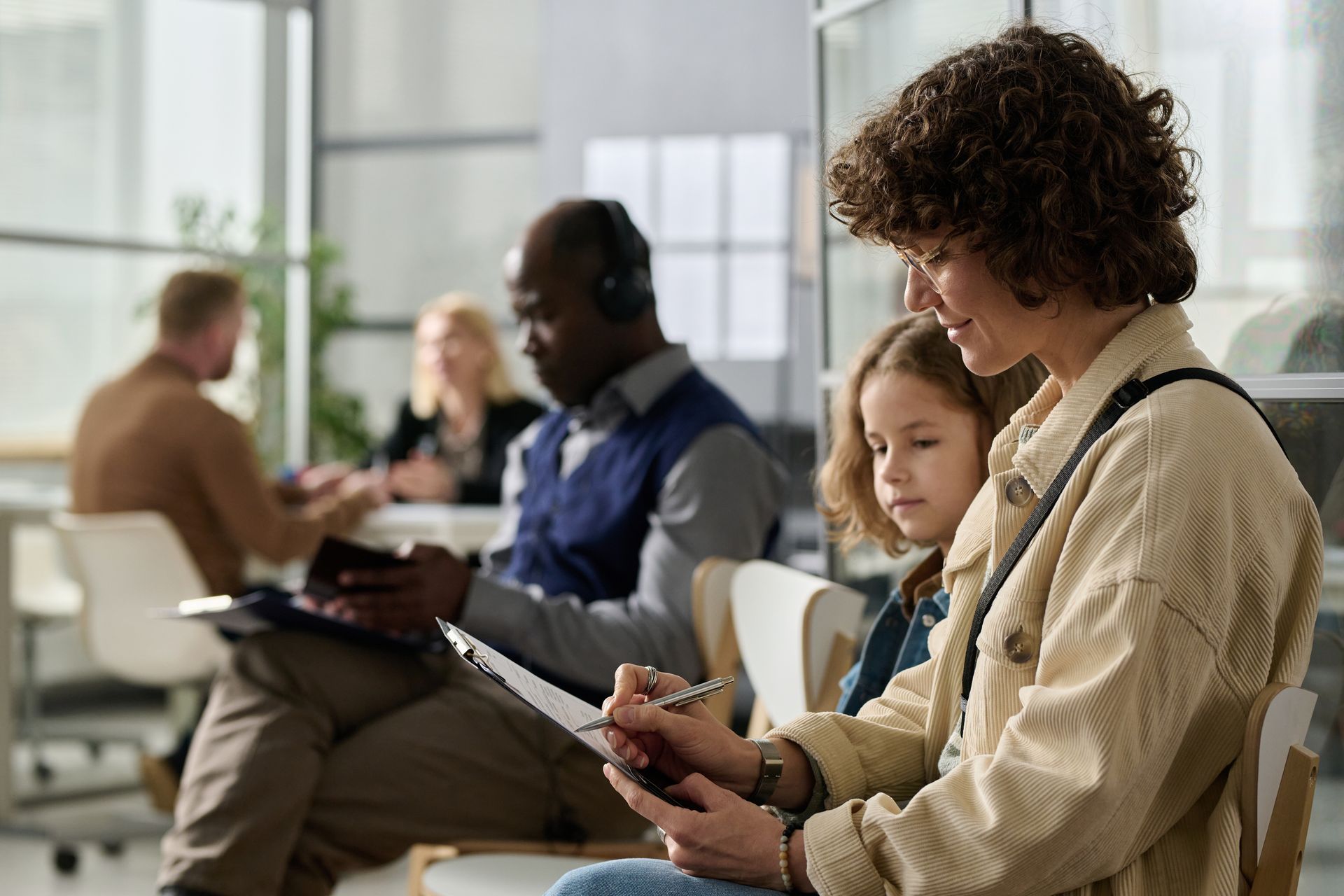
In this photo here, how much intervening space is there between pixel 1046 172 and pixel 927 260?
12cm

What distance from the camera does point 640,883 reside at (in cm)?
109

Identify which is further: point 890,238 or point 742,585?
point 742,585

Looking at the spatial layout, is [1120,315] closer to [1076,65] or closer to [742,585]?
[1076,65]

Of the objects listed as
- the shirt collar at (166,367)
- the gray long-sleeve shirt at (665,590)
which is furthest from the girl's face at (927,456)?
the shirt collar at (166,367)

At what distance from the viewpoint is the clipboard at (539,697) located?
3.47 ft

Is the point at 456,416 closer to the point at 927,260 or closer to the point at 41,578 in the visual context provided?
the point at 41,578

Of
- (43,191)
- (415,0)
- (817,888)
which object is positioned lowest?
(817,888)

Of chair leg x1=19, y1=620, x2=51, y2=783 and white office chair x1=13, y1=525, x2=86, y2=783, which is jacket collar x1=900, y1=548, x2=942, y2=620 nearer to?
white office chair x1=13, y1=525, x2=86, y2=783

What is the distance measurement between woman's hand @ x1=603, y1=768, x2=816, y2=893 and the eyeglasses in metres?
0.43

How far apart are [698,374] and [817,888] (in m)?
1.36

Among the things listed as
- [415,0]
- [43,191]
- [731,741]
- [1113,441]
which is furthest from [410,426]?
[1113,441]

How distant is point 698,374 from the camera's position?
2.28 m

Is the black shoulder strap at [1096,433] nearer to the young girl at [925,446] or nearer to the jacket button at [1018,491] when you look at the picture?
the jacket button at [1018,491]

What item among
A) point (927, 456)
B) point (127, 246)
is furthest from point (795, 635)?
point (127, 246)
